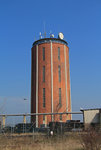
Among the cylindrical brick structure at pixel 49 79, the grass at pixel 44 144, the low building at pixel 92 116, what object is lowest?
the grass at pixel 44 144

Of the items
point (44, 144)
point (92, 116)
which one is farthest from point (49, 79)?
point (44, 144)

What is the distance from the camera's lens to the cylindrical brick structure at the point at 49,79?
45.9 metres

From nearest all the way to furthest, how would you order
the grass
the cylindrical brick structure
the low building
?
1. the grass
2. the low building
3. the cylindrical brick structure

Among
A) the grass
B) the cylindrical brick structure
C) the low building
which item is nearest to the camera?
the grass

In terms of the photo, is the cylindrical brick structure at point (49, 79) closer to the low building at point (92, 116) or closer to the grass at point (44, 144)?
the low building at point (92, 116)

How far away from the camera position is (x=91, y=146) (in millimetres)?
9430

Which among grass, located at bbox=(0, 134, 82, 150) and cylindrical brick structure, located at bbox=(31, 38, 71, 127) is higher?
cylindrical brick structure, located at bbox=(31, 38, 71, 127)

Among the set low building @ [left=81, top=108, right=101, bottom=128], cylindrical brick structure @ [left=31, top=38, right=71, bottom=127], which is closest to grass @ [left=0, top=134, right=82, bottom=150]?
low building @ [left=81, top=108, right=101, bottom=128]

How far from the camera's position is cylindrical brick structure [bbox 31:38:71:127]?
45919mm

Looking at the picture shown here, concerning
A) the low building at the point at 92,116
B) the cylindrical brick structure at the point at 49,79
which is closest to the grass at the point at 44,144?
the low building at the point at 92,116

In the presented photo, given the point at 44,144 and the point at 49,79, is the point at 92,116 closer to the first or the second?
the point at 49,79

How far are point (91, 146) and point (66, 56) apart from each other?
41467 mm

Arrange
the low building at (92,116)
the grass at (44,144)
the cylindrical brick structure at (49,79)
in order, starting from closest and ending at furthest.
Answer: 1. the grass at (44,144)
2. the low building at (92,116)
3. the cylindrical brick structure at (49,79)

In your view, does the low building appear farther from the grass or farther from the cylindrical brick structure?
the grass
